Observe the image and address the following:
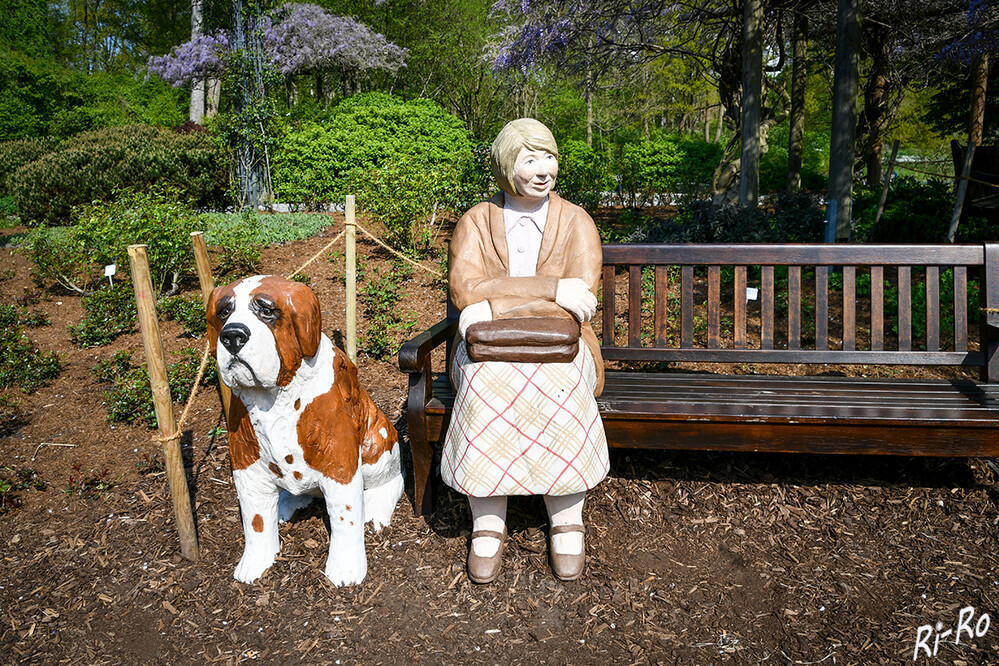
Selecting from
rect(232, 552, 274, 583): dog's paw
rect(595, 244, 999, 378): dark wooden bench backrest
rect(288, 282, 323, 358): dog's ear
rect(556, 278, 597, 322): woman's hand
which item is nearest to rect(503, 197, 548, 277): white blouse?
rect(556, 278, 597, 322): woman's hand

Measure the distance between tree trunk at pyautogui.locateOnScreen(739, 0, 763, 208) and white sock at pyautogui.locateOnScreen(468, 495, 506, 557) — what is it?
6.17m

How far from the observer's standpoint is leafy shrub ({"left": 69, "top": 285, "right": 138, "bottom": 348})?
5.57 meters

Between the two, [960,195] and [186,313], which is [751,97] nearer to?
[960,195]

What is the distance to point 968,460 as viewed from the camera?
3559 mm

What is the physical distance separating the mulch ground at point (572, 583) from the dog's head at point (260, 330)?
0.98m

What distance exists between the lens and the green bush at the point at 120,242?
6039 mm

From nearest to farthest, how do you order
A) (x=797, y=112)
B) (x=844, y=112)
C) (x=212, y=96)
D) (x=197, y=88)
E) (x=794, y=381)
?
(x=794, y=381) < (x=844, y=112) < (x=797, y=112) < (x=197, y=88) < (x=212, y=96)

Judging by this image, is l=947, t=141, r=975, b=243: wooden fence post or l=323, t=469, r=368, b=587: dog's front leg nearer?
l=323, t=469, r=368, b=587: dog's front leg

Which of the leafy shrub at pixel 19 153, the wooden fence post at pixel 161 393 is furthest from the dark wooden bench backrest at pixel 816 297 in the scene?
the leafy shrub at pixel 19 153

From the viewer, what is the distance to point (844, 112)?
23.8 ft

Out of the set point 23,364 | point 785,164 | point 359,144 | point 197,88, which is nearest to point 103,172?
point 359,144

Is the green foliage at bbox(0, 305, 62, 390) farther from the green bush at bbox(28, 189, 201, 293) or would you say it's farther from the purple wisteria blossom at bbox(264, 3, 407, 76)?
the purple wisteria blossom at bbox(264, 3, 407, 76)

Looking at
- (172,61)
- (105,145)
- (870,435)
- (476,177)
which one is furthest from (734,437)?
(172,61)

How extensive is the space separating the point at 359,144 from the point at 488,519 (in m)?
10.4
